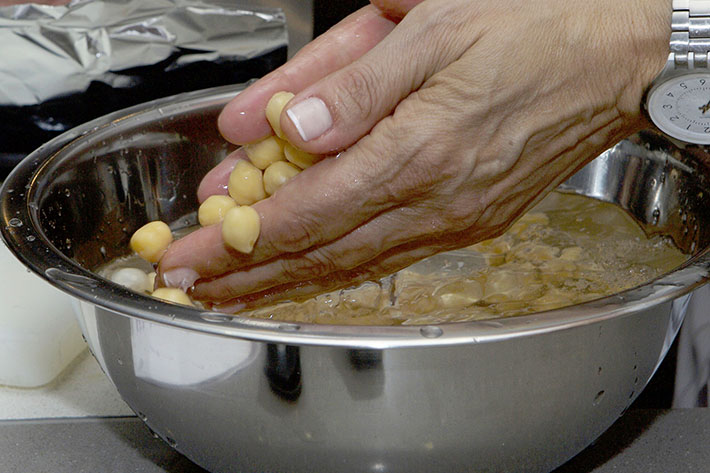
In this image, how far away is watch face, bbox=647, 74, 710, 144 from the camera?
753mm

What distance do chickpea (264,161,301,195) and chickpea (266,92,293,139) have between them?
0.12 feet

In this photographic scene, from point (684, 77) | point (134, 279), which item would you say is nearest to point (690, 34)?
point (684, 77)

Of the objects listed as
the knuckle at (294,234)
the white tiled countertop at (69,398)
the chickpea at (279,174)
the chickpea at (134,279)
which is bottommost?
the white tiled countertop at (69,398)

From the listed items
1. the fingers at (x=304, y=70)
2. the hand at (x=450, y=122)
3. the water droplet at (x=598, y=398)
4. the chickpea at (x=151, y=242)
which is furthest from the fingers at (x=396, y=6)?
the water droplet at (x=598, y=398)

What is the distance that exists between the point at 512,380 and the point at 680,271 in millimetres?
170

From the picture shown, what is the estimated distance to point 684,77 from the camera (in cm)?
75

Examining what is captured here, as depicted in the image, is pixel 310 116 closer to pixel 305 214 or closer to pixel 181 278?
pixel 305 214

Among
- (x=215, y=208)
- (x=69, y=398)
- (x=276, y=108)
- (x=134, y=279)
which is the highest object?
(x=276, y=108)

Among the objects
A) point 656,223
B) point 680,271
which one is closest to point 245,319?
point 680,271

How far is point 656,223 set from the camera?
1068 millimetres

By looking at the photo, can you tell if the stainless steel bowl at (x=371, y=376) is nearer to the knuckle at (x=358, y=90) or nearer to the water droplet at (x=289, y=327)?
the water droplet at (x=289, y=327)

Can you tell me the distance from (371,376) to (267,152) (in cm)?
36

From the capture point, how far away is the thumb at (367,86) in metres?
0.71

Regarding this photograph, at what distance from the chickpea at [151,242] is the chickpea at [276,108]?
20 cm
